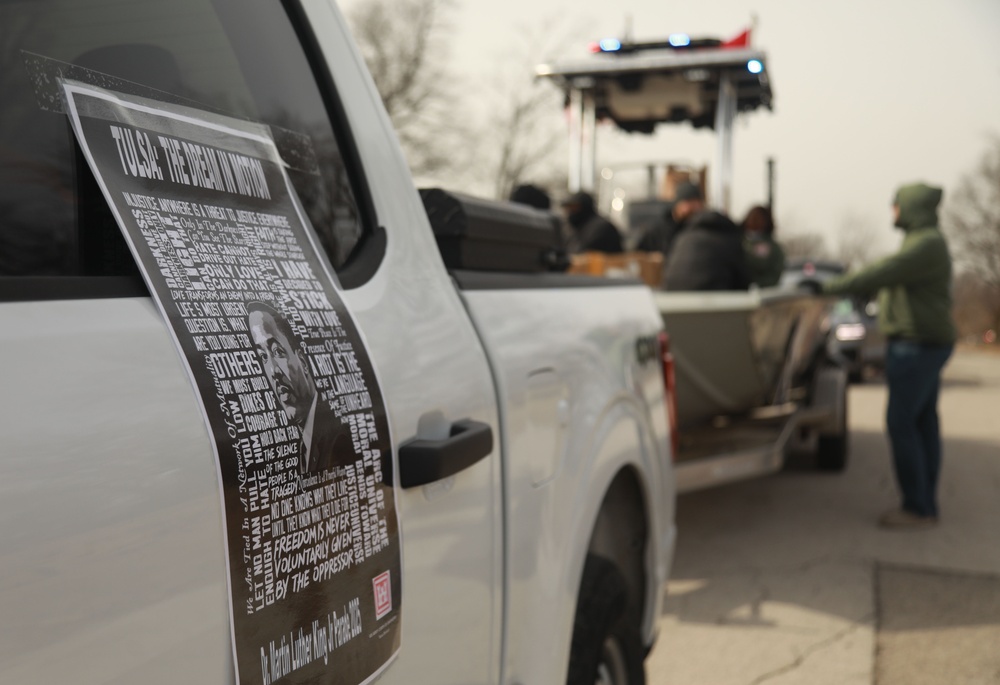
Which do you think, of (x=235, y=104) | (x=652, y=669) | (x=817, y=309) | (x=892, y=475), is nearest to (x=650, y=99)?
(x=817, y=309)

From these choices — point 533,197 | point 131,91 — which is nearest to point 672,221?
point 533,197

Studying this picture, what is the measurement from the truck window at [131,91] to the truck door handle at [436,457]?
0.32m

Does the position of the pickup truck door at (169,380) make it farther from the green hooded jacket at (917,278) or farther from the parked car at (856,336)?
the parked car at (856,336)

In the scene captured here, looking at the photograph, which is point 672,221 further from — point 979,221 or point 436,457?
point 979,221

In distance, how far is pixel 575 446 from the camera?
2.16m

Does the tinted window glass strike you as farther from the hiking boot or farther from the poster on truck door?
the hiking boot

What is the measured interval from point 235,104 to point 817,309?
6.54 metres

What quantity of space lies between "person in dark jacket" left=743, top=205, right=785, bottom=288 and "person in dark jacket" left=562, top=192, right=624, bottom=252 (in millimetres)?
1290

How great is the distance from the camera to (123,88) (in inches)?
49.0

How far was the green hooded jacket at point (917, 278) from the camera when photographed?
603 cm

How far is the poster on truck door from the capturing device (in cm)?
114

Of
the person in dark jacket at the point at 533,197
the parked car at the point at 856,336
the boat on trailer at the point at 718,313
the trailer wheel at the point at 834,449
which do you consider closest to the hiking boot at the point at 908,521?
the boat on trailer at the point at 718,313

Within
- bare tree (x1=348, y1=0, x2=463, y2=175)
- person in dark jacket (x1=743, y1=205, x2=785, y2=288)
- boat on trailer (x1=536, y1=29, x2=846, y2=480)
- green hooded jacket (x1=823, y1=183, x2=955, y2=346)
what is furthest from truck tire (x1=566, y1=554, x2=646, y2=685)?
bare tree (x1=348, y1=0, x2=463, y2=175)

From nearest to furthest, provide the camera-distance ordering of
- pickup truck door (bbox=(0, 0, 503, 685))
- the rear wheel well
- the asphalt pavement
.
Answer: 1. pickup truck door (bbox=(0, 0, 503, 685))
2. the rear wheel well
3. the asphalt pavement
